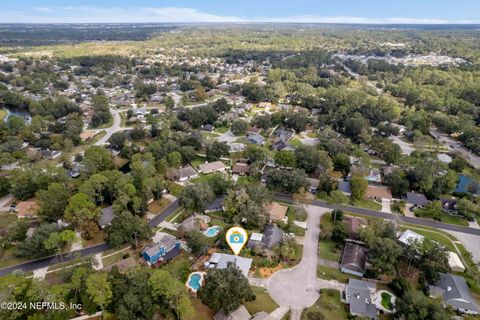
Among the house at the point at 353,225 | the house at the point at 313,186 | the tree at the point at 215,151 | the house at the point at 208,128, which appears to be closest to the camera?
the house at the point at 353,225

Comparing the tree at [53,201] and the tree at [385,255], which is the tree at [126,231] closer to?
the tree at [53,201]

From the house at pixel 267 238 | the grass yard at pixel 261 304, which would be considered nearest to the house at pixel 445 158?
the house at pixel 267 238

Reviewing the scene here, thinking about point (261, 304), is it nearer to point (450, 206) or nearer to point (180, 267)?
point (180, 267)

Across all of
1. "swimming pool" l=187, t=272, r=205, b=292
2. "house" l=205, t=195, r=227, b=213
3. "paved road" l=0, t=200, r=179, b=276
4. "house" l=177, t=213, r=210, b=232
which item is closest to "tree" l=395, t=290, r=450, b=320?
"swimming pool" l=187, t=272, r=205, b=292

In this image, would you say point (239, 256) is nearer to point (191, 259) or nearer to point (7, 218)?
point (191, 259)

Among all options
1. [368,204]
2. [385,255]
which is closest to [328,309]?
[385,255]

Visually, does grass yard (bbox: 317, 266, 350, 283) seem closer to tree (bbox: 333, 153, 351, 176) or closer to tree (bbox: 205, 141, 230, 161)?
tree (bbox: 333, 153, 351, 176)

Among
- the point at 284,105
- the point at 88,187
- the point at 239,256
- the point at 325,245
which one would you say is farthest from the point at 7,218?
the point at 284,105
